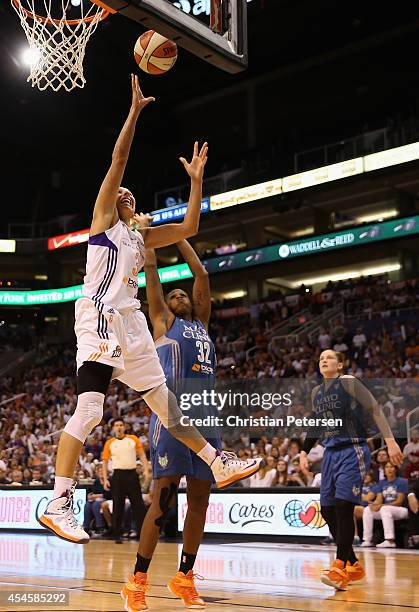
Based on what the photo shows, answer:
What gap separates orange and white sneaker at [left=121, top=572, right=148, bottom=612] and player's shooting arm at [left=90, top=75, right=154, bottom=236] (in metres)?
2.22

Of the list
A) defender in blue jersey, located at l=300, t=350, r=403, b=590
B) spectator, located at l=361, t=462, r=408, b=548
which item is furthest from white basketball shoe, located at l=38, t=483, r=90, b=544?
spectator, located at l=361, t=462, r=408, b=548

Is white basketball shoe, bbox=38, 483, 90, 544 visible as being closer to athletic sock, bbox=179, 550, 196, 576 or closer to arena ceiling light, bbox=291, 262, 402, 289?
athletic sock, bbox=179, 550, 196, 576

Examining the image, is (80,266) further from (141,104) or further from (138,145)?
(141,104)

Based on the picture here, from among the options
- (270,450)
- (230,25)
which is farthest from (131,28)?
(230,25)

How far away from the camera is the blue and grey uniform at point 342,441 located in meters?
6.36

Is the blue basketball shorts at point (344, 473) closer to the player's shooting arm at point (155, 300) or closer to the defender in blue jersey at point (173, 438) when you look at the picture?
the defender in blue jersey at point (173, 438)

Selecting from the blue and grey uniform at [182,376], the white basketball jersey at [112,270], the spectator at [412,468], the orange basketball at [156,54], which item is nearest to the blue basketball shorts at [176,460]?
the blue and grey uniform at [182,376]

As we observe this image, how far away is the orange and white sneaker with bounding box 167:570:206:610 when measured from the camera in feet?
16.2

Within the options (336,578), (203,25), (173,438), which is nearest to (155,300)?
(173,438)

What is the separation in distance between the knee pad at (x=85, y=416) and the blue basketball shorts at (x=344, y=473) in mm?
2867

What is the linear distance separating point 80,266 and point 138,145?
20.2 feet

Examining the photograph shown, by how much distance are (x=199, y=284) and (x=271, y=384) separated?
41.7 ft

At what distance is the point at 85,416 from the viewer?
13.5ft

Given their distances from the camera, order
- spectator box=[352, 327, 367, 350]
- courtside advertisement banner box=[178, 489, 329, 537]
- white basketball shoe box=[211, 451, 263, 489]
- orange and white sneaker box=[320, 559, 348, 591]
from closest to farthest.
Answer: white basketball shoe box=[211, 451, 263, 489] < orange and white sneaker box=[320, 559, 348, 591] < courtside advertisement banner box=[178, 489, 329, 537] < spectator box=[352, 327, 367, 350]
